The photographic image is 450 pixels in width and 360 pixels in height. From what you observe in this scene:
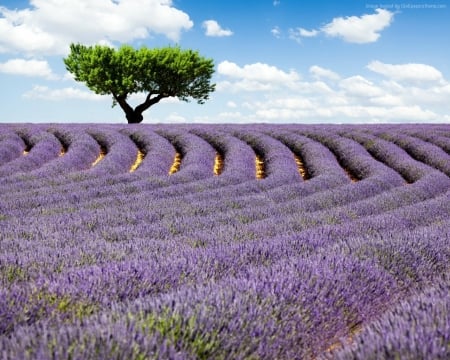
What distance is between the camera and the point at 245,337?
271 cm

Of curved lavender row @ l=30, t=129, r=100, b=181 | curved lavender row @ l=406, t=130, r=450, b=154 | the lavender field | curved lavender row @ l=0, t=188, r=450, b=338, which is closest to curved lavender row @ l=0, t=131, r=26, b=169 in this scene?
curved lavender row @ l=30, t=129, r=100, b=181

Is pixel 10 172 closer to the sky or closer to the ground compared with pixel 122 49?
closer to the ground

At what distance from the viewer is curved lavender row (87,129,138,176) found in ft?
45.5

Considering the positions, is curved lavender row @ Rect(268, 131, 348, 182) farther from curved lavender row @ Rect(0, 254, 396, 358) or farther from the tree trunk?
the tree trunk

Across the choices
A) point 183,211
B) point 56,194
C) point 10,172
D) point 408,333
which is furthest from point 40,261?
point 10,172

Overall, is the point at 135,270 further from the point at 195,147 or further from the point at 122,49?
the point at 122,49

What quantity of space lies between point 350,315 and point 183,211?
14.2 ft

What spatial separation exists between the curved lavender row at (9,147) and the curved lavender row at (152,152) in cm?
403

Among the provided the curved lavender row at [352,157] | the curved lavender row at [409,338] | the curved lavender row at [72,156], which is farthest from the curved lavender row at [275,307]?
the curved lavender row at [352,157]

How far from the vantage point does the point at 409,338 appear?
224 centimetres

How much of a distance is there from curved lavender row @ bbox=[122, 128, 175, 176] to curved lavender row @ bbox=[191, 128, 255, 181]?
64.6 inches

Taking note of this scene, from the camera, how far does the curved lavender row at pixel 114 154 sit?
13.9 m

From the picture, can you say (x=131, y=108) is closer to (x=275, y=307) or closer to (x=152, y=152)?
(x=152, y=152)

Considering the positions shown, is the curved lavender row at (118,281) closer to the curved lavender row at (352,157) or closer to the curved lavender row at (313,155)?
the curved lavender row at (313,155)
